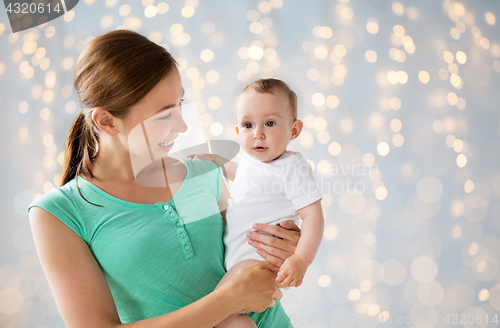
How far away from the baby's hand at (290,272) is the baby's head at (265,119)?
11.9 inches

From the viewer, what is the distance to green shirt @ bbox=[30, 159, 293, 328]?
78 centimetres

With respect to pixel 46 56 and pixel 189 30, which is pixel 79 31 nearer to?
pixel 46 56

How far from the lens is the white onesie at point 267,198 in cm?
92

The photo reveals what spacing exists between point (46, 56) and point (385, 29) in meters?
1.64

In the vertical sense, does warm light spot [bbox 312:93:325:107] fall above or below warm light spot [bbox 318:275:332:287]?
above

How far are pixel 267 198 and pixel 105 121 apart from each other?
1.57 ft

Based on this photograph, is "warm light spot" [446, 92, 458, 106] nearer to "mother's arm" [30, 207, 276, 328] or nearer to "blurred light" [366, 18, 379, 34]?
"blurred light" [366, 18, 379, 34]

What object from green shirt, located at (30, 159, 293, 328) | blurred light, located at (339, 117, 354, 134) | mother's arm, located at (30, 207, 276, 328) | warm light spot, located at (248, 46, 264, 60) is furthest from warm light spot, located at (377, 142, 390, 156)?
mother's arm, located at (30, 207, 276, 328)

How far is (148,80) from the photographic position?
2.67 ft

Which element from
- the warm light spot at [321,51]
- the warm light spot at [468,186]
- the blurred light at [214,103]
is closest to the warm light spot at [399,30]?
the warm light spot at [321,51]

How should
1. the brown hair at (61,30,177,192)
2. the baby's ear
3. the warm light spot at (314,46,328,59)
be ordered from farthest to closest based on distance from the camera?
the warm light spot at (314,46,328,59)
the baby's ear
the brown hair at (61,30,177,192)

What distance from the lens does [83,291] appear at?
2.30 ft

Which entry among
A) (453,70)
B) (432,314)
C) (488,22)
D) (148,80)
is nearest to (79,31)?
(148,80)

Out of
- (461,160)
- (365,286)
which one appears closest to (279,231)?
(365,286)
